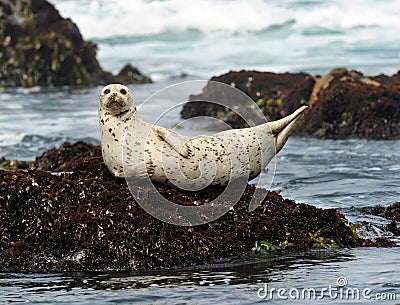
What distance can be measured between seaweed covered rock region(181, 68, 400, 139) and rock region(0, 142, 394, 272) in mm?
8518

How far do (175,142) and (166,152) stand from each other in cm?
11

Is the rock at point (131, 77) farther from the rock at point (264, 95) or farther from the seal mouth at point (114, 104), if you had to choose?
the seal mouth at point (114, 104)

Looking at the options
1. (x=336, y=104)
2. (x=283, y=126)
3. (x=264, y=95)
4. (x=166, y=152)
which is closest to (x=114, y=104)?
(x=166, y=152)

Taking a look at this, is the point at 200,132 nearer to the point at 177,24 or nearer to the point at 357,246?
the point at 357,246

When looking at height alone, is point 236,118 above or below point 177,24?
below

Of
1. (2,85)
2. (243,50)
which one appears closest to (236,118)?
(2,85)

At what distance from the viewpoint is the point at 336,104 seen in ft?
53.5

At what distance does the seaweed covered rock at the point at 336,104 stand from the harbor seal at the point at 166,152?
330 inches

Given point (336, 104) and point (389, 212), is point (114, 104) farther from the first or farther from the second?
point (336, 104)

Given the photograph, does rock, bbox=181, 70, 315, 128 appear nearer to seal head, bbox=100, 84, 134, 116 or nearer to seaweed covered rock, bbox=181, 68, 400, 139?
seaweed covered rock, bbox=181, 68, 400, 139

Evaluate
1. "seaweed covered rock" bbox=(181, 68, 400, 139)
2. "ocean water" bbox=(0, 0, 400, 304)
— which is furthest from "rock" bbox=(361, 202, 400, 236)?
"seaweed covered rock" bbox=(181, 68, 400, 139)

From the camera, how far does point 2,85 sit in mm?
29203

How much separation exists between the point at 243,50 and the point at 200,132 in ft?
86.1

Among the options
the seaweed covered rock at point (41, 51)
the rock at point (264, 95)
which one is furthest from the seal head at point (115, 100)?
the seaweed covered rock at point (41, 51)
